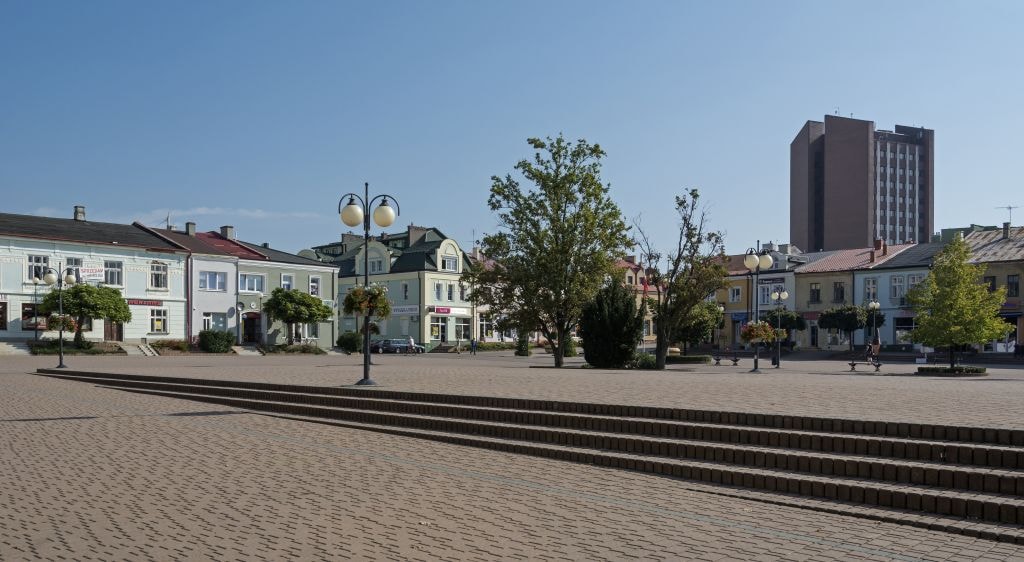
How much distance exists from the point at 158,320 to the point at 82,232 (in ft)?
23.3

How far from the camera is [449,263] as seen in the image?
238ft

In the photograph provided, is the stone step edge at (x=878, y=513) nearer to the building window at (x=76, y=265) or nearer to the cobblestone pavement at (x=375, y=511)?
the cobblestone pavement at (x=375, y=511)

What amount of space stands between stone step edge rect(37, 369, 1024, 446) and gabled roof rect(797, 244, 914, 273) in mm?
59308

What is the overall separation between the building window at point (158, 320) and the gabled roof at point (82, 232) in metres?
3.93

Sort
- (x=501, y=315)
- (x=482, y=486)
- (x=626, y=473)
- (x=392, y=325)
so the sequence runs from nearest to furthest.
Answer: (x=482, y=486)
(x=626, y=473)
(x=501, y=315)
(x=392, y=325)

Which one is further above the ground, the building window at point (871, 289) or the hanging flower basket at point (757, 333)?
the building window at point (871, 289)

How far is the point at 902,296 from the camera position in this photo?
6341 centimetres

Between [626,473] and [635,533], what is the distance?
297 centimetres

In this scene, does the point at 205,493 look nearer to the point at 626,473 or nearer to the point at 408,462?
the point at 408,462

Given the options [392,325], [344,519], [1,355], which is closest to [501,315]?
[1,355]

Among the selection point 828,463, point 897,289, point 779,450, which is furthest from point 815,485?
point 897,289

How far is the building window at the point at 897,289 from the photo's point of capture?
63.8 m

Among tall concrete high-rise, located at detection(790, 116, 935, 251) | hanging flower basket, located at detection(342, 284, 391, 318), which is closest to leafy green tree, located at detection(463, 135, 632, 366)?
hanging flower basket, located at detection(342, 284, 391, 318)

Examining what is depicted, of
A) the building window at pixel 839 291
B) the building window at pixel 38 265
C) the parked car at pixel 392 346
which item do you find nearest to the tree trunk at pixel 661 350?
the parked car at pixel 392 346
